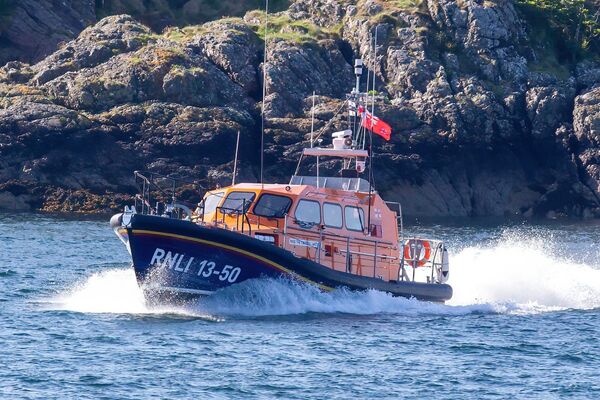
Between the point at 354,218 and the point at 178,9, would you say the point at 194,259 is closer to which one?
the point at 354,218

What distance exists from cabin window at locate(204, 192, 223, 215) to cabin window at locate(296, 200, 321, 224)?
1664mm

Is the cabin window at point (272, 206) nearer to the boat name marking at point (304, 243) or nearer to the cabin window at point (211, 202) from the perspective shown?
the boat name marking at point (304, 243)

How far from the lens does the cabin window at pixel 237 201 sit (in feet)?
78.4

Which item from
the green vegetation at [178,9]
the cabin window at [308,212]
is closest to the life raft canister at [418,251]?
the cabin window at [308,212]

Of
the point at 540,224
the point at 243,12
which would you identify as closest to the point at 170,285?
the point at 540,224

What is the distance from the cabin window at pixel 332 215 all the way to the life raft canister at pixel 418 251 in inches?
109

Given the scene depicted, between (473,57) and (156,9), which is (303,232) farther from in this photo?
(156,9)

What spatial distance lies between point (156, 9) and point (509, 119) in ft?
64.3

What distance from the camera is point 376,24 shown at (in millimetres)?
55844

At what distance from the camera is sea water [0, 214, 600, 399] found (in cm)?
1803

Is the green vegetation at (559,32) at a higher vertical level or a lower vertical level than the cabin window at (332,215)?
higher

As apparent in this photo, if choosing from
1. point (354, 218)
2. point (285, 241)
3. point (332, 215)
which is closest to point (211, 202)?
point (285, 241)

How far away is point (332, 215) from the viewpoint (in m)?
24.4

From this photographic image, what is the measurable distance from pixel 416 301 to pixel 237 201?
4344 millimetres
